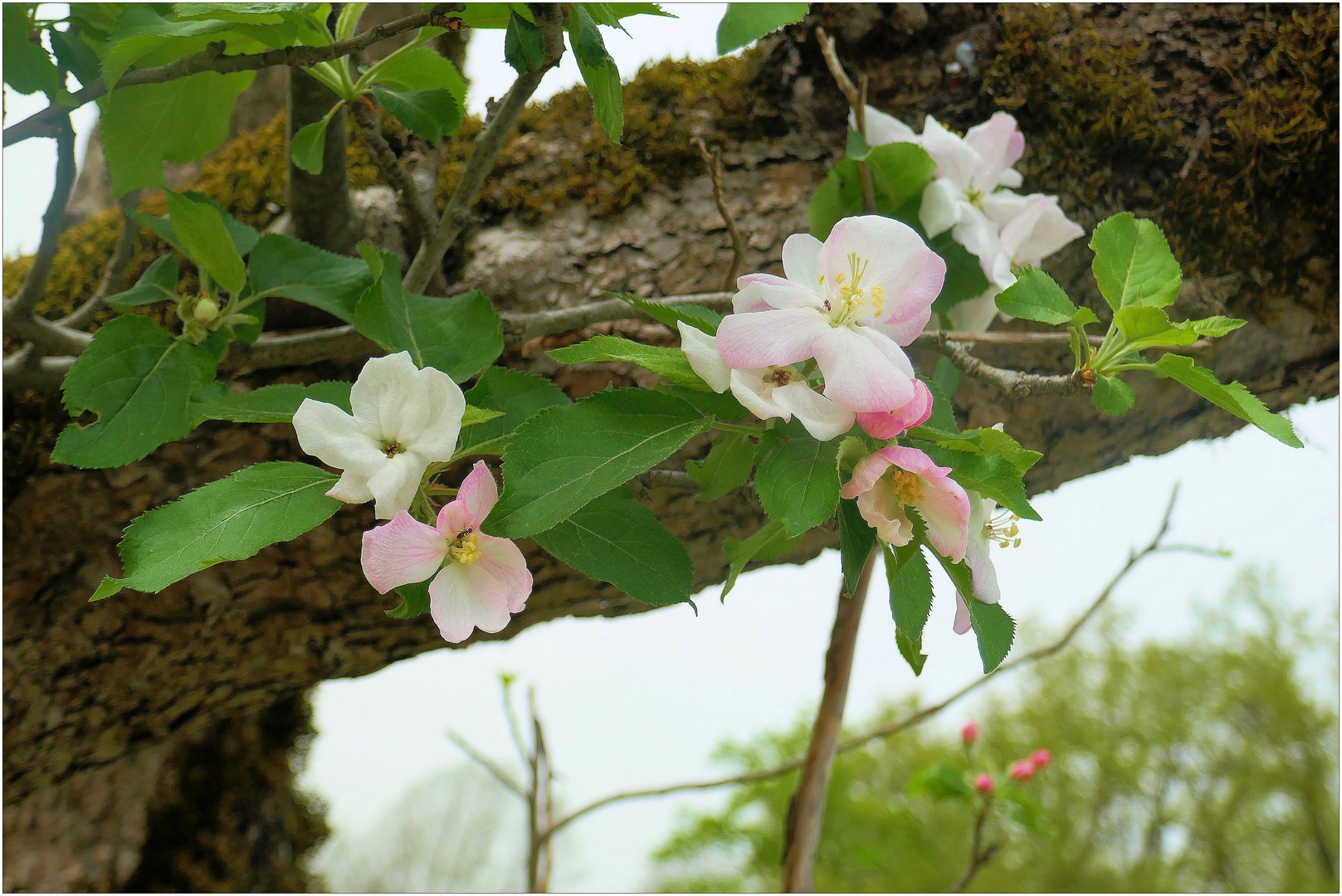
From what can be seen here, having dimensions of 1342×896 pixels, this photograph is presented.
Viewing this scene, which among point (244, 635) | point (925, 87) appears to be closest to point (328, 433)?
point (244, 635)

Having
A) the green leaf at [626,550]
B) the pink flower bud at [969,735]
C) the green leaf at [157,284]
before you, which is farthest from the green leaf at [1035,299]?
the pink flower bud at [969,735]

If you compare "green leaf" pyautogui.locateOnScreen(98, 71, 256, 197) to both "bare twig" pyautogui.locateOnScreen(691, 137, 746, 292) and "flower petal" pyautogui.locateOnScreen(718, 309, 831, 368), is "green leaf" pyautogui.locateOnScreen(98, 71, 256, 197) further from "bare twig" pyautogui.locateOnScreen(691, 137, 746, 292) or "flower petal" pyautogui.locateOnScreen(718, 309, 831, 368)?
"flower petal" pyautogui.locateOnScreen(718, 309, 831, 368)

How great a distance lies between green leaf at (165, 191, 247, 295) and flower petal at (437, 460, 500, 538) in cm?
35

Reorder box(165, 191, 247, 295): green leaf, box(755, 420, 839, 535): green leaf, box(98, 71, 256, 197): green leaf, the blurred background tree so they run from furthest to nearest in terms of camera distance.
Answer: the blurred background tree → box(98, 71, 256, 197): green leaf → box(165, 191, 247, 295): green leaf → box(755, 420, 839, 535): green leaf

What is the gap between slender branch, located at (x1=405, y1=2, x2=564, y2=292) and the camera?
458mm

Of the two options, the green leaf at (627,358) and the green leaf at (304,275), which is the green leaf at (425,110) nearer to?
the green leaf at (304,275)

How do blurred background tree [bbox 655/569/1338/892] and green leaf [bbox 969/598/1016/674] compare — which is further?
blurred background tree [bbox 655/569/1338/892]

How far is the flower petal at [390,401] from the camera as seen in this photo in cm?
40

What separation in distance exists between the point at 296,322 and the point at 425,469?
53 cm

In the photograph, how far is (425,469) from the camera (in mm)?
424

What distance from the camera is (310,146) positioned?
0.69 m

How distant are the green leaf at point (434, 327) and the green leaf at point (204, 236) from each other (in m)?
0.17

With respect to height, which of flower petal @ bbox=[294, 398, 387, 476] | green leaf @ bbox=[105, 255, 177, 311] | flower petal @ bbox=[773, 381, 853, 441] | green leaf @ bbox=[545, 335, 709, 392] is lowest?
green leaf @ bbox=[105, 255, 177, 311]

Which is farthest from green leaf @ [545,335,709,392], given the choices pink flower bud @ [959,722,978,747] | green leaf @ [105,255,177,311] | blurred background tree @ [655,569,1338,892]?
blurred background tree @ [655,569,1338,892]
